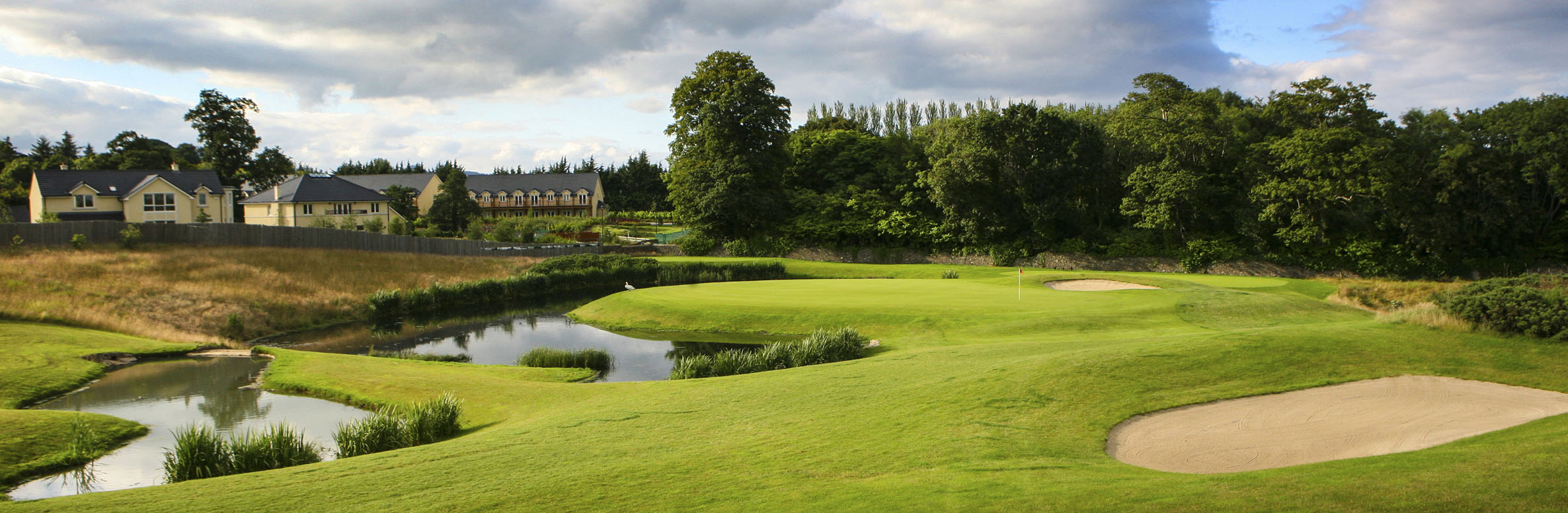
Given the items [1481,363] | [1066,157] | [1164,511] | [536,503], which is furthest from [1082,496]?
[1066,157]

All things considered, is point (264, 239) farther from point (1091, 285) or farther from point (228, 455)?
point (1091, 285)

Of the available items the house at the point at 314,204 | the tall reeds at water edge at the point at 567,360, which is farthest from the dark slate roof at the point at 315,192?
the tall reeds at water edge at the point at 567,360

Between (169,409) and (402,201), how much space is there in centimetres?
7387

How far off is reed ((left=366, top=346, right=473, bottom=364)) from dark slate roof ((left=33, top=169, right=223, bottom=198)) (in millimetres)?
49902

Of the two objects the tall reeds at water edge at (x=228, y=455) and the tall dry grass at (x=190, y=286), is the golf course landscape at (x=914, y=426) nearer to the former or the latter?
the tall reeds at water edge at (x=228, y=455)

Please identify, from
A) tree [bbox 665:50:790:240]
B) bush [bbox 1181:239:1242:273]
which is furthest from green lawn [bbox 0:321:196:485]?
bush [bbox 1181:239:1242:273]

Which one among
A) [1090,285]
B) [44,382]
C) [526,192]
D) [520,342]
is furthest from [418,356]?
[526,192]

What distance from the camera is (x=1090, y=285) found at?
35062mm

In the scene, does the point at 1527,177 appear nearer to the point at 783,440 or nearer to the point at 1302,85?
the point at 1302,85

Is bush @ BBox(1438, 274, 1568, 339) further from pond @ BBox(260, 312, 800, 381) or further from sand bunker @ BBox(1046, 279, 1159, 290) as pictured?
sand bunker @ BBox(1046, 279, 1159, 290)

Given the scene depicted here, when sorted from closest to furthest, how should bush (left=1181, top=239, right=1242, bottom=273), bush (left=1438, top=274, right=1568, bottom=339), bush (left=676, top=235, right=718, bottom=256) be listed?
bush (left=1438, top=274, right=1568, bottom=339)
bush (left=1181, top=239, right=1242, bottom=273)
bush (left=676, top=235, right=718, bottom=256)

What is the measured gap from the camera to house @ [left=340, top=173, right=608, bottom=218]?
101 meters

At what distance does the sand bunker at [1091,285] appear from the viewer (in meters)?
33.8

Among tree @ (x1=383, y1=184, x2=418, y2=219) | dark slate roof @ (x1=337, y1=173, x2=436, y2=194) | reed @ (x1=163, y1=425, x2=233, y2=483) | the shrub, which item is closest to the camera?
reed @ (x1=163, y1=425, x2=233, y2=483)
